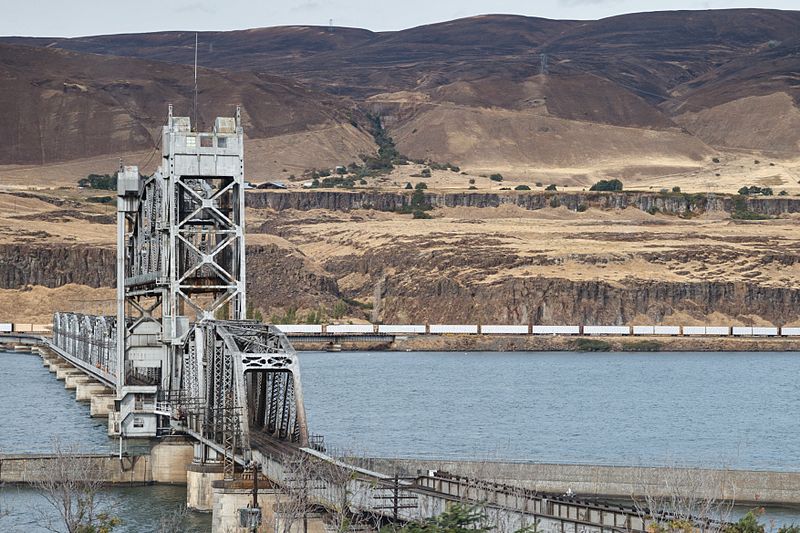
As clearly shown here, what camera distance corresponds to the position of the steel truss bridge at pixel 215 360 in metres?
36.3

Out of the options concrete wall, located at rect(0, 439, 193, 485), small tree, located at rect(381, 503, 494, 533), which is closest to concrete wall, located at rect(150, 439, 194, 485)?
concrete wall, located at rect(0, 439, 193, 485)

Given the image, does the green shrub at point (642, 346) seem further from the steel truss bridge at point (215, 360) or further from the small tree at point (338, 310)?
the steel truss bridge at point (215, 360)

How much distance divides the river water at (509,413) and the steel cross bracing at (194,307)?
142 inches

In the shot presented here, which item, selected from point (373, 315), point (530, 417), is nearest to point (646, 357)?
point (373, 315)

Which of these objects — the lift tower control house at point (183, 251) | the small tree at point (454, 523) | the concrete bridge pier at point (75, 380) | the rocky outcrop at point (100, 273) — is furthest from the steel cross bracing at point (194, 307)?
the rocky outcrop at point (100, 273)

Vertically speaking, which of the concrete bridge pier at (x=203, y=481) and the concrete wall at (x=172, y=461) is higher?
the concrete bridge pier at (x=203, y=481)

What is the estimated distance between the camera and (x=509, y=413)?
96062 mm

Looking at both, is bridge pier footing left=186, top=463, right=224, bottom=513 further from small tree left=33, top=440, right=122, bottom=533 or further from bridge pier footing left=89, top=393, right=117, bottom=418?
bridge pier footing left=89, top=393, right=117, bottom=418

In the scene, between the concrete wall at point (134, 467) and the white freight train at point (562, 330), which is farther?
the white freight train at point (562, 330)

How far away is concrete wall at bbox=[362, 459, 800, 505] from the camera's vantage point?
54594mm

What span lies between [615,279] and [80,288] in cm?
5598

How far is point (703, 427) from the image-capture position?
89562mm

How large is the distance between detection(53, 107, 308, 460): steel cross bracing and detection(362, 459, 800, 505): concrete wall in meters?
6.76

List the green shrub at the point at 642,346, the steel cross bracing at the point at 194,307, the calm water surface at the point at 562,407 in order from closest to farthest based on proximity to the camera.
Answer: the steel cross bracing at the point at 194,307 < the calm water surface at the point at 562,407 < the green shrub at the point at 642,346
